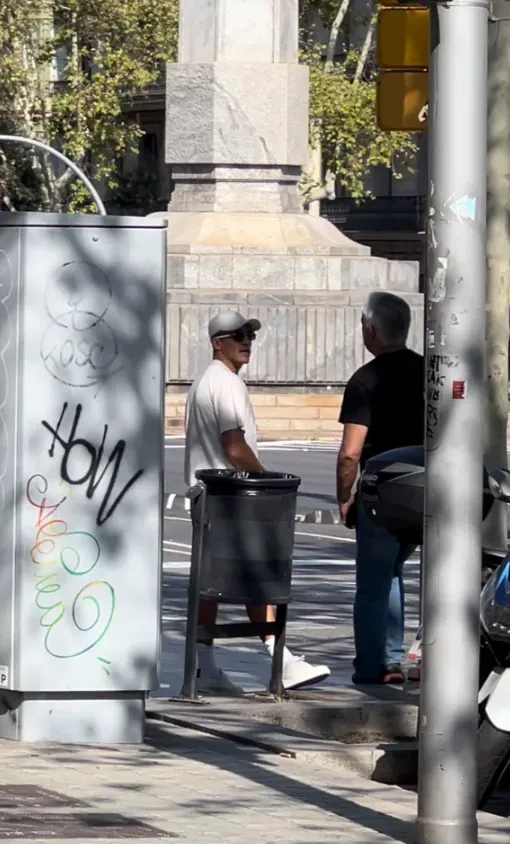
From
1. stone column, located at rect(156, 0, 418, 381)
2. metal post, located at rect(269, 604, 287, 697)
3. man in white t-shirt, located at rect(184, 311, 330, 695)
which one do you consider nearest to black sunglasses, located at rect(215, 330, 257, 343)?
man in white t-shirt, located at rect(184, 311, 330, 695)

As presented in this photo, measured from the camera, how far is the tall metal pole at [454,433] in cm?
613

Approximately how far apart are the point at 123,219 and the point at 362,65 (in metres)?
52.9

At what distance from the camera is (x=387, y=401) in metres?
10.4

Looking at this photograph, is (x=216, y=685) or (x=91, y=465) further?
(x=216, y=685)

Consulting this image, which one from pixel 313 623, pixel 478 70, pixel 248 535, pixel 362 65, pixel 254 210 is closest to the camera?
pixel 478 70

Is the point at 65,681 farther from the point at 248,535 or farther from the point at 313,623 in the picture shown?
the point at 313,623

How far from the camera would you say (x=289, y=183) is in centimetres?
3428

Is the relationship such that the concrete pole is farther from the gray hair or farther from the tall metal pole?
the tall metal pole

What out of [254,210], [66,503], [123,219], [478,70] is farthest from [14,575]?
[254,210]

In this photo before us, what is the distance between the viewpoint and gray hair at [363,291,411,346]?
10414 millimetres

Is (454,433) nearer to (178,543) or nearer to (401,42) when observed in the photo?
(401,42)

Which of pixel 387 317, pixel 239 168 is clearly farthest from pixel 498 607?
pixel 239 168

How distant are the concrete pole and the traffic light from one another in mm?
547

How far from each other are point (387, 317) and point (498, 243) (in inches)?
76.5
